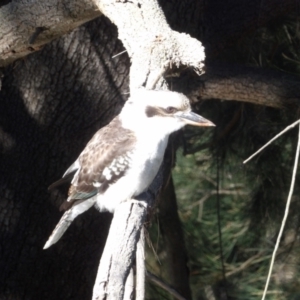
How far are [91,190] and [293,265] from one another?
1277mm

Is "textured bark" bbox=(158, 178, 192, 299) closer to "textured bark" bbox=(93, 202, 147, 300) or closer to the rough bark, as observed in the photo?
the rough bark

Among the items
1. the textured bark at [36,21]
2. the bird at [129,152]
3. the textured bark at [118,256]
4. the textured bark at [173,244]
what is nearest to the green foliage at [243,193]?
the textured bark at [173,244]

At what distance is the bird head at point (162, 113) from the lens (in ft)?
6.34

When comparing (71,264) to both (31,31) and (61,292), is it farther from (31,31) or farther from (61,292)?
(31,31)

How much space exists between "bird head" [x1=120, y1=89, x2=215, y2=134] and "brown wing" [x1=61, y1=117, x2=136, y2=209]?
52mm

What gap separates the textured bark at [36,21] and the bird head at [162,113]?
0.28 metres

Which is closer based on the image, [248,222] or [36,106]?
[36,106]

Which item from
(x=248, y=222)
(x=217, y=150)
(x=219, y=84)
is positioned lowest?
(x=248, y=222)

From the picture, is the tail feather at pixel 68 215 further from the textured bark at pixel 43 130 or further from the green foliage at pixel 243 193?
the green foliage at pixel 243 193

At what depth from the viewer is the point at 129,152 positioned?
6.77 feet

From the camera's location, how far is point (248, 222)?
3.31 metres

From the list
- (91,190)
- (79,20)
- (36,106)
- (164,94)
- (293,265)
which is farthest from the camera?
(293,265)

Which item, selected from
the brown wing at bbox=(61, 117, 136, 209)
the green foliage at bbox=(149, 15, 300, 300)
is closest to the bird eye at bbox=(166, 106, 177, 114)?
the brown wing at bbox=(61, 117, 136, 209)

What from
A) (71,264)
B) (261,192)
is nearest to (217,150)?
(261,192)
